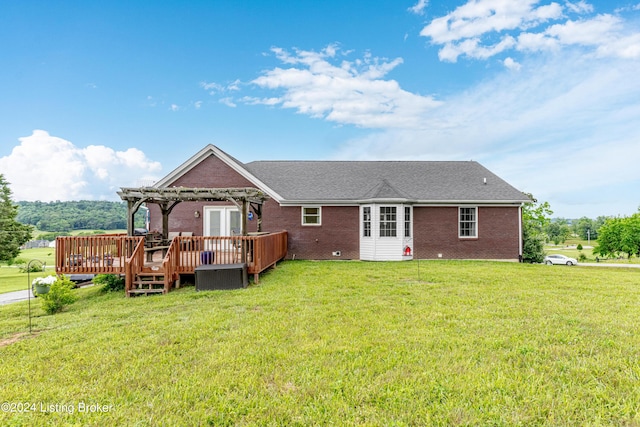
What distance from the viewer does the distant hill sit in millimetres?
45250

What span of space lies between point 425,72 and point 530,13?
265 inches

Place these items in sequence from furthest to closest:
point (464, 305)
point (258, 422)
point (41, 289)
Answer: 1. point (41, 289)
2. point (464, 305)
3. point (258, 422)

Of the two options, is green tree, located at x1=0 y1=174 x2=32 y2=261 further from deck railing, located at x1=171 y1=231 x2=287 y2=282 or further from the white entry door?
deck railing, located at x1=171 y1=231 x2=287 y2=282

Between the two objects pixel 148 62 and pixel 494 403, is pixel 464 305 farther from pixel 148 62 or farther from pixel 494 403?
pixel 148 62

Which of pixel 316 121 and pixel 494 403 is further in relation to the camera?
pixel 316 121

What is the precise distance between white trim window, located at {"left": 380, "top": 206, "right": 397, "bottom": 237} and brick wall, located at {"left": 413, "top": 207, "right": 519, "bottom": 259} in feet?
4.18

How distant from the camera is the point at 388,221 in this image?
1448 centimetres

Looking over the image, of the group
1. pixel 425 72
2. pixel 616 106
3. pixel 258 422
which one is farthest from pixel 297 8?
pixel 258 422

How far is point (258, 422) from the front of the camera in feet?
8.67

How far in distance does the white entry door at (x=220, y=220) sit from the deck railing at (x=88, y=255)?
5344mm

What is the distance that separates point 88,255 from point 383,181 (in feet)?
41.6

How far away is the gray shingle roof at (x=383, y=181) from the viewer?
14.7 meters

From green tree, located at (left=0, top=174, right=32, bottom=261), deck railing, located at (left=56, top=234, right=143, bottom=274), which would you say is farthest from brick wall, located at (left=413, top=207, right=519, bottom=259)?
green tree, located at (left=0, top=174, right=32, bottom=261)

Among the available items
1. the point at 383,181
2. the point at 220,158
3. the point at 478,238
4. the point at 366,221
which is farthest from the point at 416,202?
the point at 220,158
